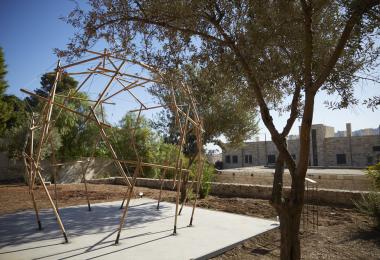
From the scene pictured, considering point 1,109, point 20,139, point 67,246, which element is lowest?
Answer: point 67,246

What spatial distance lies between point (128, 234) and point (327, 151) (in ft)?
125

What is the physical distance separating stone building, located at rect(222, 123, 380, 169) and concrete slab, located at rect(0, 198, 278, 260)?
24.2m

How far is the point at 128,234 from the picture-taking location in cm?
685

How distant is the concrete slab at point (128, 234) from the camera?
5.50 m

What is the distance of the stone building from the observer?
36.3 m

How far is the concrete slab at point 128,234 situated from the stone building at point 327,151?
24.2 metres

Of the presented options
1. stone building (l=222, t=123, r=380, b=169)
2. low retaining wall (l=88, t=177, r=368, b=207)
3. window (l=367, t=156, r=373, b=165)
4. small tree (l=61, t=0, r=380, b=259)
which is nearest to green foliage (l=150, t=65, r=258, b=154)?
small tree (l=61, t=0, r=380, b=259)

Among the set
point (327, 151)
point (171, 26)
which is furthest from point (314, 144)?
point (171, 26)

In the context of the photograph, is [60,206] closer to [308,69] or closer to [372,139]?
[308,69]

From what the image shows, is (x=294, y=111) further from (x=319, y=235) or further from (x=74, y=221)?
(x=74, y=221)

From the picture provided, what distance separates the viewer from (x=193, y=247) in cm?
584

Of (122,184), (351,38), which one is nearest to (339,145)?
(122,184)

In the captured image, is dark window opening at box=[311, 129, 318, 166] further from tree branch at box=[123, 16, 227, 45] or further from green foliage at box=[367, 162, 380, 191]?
tree branch at box=[123, 16, 227, 45]

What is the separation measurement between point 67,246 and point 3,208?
226 inches
